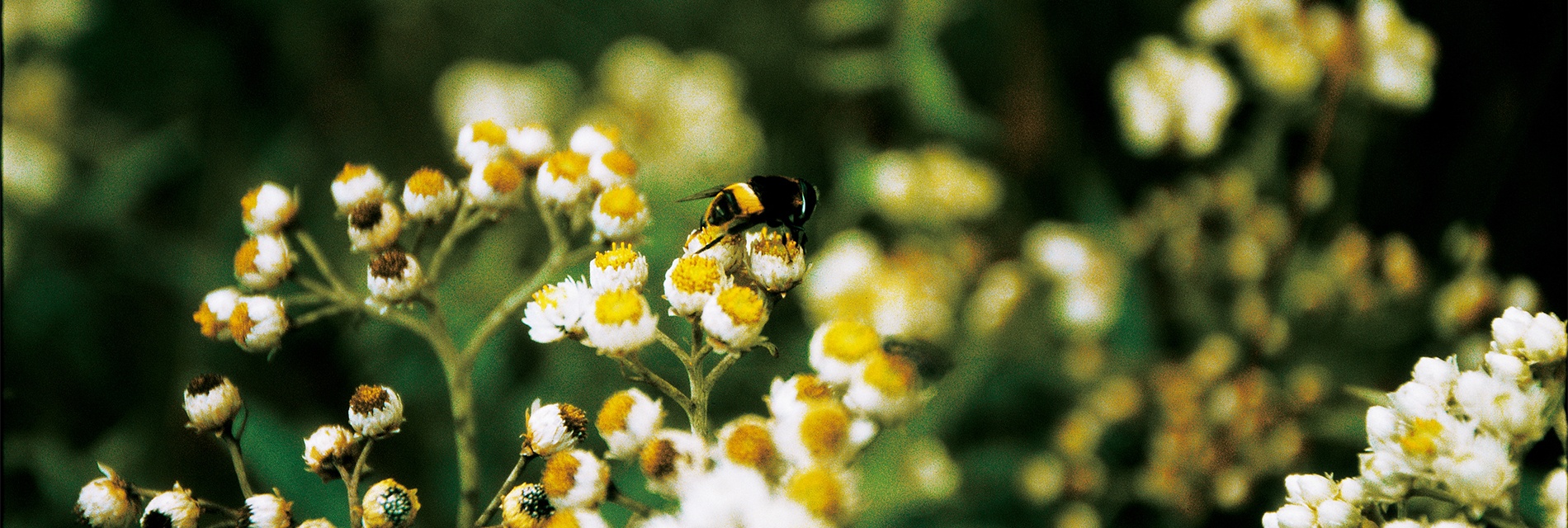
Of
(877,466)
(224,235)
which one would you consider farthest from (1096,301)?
(224,235)

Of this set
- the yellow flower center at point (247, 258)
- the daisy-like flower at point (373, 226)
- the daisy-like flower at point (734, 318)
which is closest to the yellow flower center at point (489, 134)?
the daisy-like flower at point (373, 226)

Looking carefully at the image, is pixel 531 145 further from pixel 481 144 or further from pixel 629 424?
pixel 629 424

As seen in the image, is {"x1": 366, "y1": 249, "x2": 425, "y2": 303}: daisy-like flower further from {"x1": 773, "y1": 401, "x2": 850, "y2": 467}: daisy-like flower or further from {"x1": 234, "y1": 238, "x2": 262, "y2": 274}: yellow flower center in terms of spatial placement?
{"x1": 773, "y1": 401, "x2": 850, "y2": 467}: daisy-like flower

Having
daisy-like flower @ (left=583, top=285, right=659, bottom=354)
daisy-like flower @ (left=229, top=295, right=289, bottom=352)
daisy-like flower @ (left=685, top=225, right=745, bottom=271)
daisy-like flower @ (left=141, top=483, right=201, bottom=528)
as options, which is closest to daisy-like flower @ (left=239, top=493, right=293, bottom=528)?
daisy-like flower @ (left=141, top=483, right=201, bottom=528)

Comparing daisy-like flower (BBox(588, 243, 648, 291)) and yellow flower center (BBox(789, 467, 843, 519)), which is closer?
yellow flower center (BBox(789, 467, 843, 519))

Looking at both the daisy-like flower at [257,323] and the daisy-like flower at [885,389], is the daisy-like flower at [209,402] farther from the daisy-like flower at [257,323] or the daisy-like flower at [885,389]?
the daisy-like flower at [885,389]

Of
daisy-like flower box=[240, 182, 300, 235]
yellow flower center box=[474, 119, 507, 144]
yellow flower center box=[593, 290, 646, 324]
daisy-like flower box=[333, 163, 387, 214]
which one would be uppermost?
yellow flower center box=[474, 119, 507, 144]
